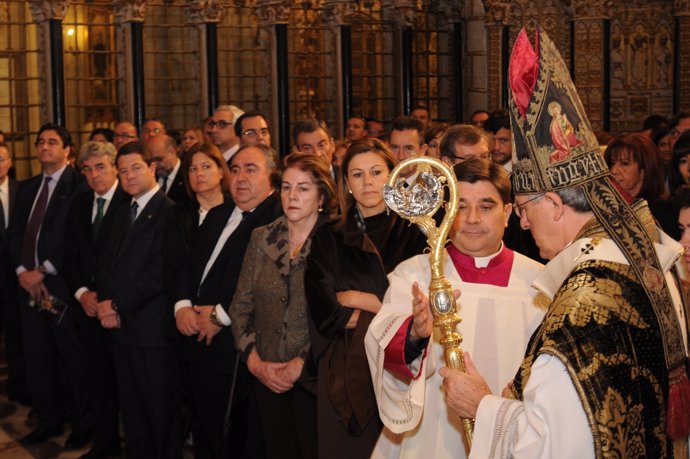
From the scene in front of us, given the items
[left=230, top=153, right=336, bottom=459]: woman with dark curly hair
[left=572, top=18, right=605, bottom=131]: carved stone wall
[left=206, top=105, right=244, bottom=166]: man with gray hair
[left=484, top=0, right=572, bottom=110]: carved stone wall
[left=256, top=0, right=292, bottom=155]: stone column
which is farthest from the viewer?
[left=484, top=0, right=572, bottom=110]: carved stone wall

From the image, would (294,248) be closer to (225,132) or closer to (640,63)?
(225,132)

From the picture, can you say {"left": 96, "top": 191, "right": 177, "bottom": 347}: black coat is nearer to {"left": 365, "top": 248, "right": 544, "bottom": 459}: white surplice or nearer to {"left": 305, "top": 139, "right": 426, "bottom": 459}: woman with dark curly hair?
{"left": 305, "top": 139, "right": 426, "bottom": 459}: woman with dark curly hair

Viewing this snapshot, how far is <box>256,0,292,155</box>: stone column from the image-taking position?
39.9 feet

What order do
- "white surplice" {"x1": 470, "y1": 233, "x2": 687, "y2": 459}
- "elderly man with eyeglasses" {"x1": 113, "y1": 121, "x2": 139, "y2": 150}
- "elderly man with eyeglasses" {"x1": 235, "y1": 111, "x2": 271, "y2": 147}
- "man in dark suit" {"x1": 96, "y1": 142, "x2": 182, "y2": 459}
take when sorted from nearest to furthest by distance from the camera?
1. "white surplice" {"x1": 470, "y1": 233, "x2": 687, "y2": 459}
2. "man in dark suit" {"x1": 96, "y1": 142, "x2": 182, "y2": 459}
3. "elderly man with eyeglasses" {"x1": 235, "y1": 111, "x2": 271, "y2": 147}
4. "elderly man with eyeglasses" {"x1": 113, "y1": 121, "x2": 139, "y2": 150}

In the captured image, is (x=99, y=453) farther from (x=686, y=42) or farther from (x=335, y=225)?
(x=686, y=42)

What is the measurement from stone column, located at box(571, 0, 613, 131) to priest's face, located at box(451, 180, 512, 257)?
32.7 feet

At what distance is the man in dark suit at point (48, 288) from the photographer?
6219 mm

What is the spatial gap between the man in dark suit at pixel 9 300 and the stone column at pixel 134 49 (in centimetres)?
417

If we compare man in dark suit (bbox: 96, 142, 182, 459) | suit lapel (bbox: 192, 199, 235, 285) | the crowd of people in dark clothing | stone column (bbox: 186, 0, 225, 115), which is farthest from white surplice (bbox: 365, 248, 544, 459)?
stone column (bbox: 186, 0, 225, 115)

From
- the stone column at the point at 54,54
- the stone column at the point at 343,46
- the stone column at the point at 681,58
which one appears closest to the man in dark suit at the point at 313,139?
the stone column at the point at 54,54

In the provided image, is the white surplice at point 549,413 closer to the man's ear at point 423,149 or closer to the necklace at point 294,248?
the necklace at point 294,248

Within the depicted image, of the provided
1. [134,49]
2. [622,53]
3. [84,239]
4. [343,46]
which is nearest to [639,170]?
[84,239]

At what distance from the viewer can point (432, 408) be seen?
332 cm

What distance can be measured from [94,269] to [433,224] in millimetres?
3461
